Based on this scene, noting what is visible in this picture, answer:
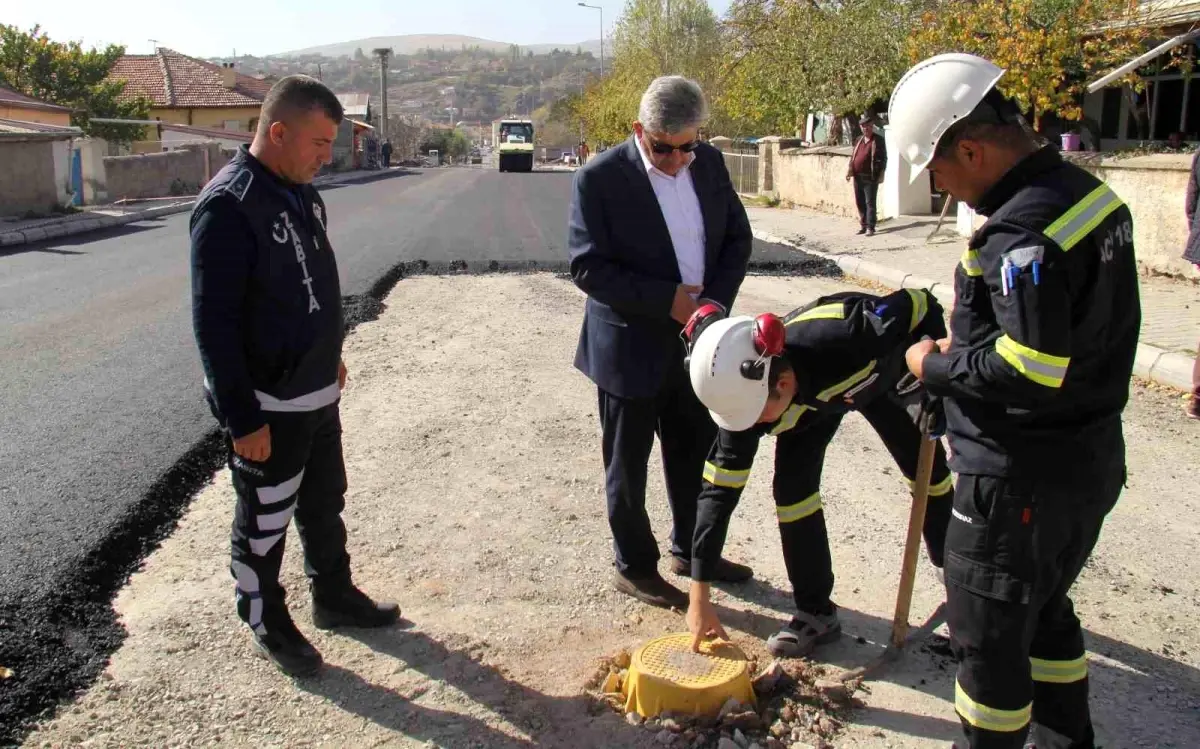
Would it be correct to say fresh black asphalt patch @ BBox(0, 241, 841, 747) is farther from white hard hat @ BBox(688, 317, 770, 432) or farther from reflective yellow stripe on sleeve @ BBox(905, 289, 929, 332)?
reflective yellow stripe on sleeve @ BBox(905, 289, 929, 332)

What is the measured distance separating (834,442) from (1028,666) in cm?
337

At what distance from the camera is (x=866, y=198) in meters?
15.5

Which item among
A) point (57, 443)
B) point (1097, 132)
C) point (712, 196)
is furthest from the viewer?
point (1097, 132)

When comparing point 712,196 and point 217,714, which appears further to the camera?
point 712,196

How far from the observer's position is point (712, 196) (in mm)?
3832

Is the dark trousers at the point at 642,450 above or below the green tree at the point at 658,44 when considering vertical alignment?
below

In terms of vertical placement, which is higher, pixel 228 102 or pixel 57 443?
pixel 228 102

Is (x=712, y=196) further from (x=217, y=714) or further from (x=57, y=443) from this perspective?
(x=57, y=443)

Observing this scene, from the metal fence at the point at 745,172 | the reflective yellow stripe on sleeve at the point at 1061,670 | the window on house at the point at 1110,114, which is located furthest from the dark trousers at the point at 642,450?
the metal fence at the point at 745,172

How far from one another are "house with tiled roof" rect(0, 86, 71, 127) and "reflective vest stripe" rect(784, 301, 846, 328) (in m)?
32.0

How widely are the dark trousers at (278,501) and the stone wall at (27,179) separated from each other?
1970 cm

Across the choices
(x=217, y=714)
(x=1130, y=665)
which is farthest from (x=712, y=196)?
(x=217, y=714)

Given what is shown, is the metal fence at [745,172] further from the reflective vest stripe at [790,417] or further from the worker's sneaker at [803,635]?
the reflective vest stripe at [790,417]

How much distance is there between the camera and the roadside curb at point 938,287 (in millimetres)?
6949
